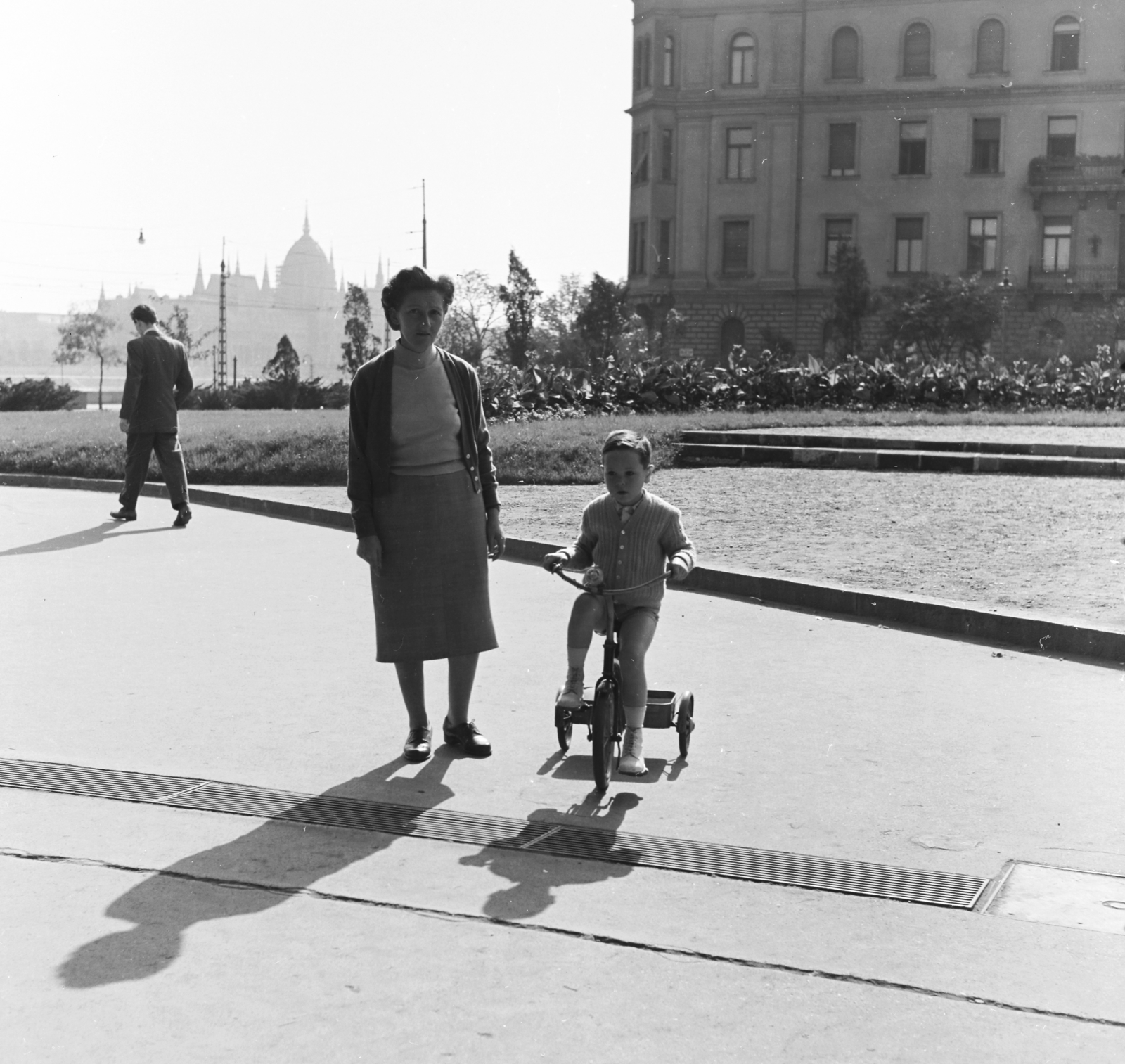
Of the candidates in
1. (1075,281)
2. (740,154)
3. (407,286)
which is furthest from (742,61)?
(407,286)

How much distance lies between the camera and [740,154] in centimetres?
6259

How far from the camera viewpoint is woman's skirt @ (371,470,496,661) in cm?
559

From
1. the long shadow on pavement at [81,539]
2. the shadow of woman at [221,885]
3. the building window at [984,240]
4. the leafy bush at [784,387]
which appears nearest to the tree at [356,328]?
the building window at [984,240]

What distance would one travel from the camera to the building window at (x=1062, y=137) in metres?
59.5

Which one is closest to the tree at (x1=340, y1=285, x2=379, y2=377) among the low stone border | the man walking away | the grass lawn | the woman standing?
the grass lawn

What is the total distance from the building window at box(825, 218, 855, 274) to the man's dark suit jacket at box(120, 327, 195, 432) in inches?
1959

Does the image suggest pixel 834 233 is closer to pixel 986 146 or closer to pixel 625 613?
pixel 986 146

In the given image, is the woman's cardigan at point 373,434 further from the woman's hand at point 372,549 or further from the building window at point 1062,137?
Result: the building window at point 1062,137

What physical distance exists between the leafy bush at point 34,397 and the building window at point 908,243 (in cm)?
3193

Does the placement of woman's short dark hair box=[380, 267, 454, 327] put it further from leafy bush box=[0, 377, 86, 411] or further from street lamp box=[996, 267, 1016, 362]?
street lamp box=[996, 267, 1016, 362]

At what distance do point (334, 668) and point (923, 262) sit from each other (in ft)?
186

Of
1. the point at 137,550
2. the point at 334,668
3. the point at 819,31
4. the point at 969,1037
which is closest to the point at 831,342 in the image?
the point at 819,31

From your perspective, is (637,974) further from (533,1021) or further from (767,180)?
(767,180)

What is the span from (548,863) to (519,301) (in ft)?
194
